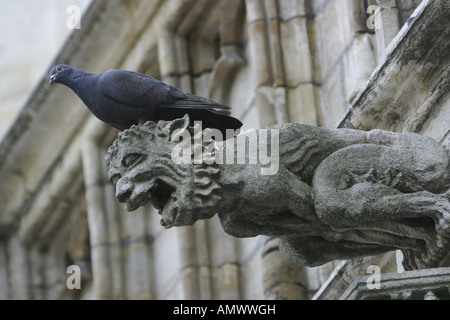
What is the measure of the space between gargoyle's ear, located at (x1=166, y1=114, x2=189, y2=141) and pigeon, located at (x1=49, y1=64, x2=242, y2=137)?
0.63 feet

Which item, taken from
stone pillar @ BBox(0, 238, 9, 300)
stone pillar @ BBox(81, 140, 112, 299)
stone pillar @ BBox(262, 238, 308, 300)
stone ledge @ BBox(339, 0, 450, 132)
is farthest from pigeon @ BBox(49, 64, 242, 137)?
stone pillar @ BBox(0, 238, 9, 300)

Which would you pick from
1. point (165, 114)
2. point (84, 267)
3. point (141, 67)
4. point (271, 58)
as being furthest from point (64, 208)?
point (165, 114)

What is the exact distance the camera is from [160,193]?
5598 mm

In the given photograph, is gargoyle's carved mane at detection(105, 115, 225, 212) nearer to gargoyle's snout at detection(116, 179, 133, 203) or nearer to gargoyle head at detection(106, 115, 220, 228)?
gargoyle head at detection(106, 115, 220, 228)

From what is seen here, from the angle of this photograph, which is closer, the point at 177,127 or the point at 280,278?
the point at 177,127

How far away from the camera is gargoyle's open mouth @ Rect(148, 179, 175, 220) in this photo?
554 centimetres

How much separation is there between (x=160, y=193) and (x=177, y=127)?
7.5 inches

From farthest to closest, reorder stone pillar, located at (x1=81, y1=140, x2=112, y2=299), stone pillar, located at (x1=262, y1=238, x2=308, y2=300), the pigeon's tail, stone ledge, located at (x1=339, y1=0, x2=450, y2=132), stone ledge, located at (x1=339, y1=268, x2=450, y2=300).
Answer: stone pillar, located at (x1=81, y1=140, x2=112, y2=299) → stone pillar, located at (x1=262, y1=238, x2=308, y2=300) → stone ledge, located at (x1=339, y1=0, x2=450, y2=132) → the pigeon's tail → stone ledge, located at (x1=339, y1=268, x2=450, y2=300)

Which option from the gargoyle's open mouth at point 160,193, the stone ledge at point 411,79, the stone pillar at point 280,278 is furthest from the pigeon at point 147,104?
the stone pillar at point 280,278

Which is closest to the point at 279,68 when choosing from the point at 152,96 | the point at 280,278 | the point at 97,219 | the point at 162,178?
the point at 280,278

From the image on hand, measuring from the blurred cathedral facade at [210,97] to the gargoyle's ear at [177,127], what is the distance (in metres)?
0.77

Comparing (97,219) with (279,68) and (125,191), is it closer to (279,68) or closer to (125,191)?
(279,68)
